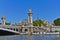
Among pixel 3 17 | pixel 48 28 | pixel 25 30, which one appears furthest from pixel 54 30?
pixel 3 17

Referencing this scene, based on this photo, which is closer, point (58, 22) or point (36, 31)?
point (36, 31)

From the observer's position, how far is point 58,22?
98.3 metres

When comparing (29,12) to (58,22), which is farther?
(58,22)

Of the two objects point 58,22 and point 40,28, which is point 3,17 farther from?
point 58,22

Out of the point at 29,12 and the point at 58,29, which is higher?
the point at 29,12

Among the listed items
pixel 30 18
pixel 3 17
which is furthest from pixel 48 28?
pixel 3 17

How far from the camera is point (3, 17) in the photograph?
81250mm

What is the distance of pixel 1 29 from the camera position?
6781 centimetres

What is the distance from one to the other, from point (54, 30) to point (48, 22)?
2765cm

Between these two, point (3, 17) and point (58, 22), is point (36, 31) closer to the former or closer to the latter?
point (3, 17)

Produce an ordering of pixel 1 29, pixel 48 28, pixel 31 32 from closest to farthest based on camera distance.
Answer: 1. pixel 1 29
2. pixel 31 32
3. pixel 48 28

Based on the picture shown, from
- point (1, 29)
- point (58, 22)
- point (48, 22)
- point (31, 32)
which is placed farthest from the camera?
point (48, 22)

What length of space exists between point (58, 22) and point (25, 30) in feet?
68.7

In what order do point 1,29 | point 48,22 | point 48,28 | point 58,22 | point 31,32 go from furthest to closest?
point 48,22 → point 58,22 → point 48,28 → point 31,32 → point 1,29
